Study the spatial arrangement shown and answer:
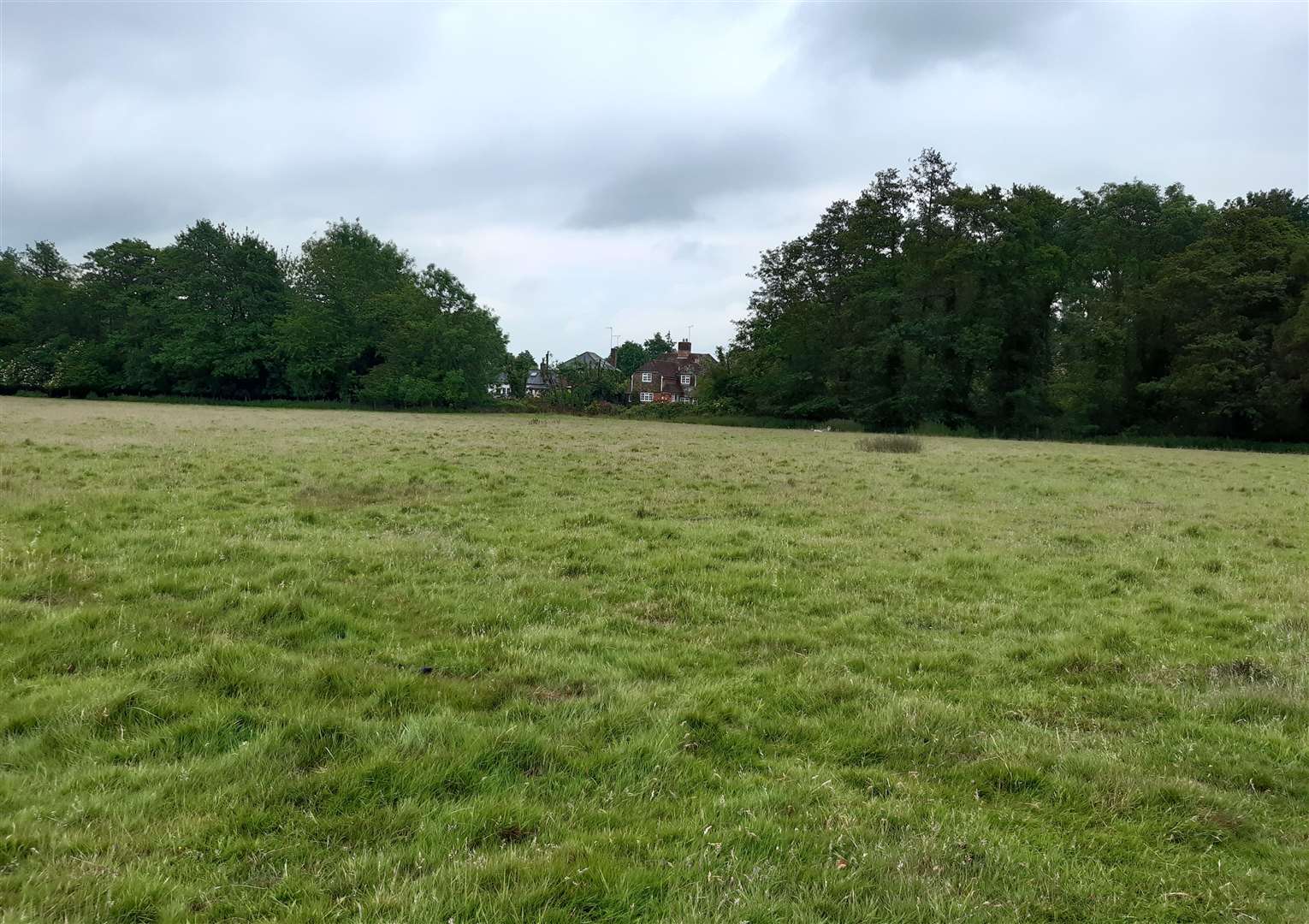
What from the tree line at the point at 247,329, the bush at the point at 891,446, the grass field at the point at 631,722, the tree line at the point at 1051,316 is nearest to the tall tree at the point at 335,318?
the tree line at the point at 247,329

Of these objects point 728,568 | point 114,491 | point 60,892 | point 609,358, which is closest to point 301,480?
point 114,491

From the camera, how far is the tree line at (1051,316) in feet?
164

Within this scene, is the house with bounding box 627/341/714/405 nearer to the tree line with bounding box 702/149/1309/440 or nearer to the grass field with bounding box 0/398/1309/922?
the tree line with bounding box 702/149/1309/440

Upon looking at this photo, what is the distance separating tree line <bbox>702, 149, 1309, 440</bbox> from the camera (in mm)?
49906

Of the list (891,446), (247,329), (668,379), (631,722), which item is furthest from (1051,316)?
(247,329)

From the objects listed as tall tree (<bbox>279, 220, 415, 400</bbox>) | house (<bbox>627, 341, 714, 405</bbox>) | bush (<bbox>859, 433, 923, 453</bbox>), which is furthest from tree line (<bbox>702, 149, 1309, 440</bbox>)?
house (<bbox>627, 341, 714, 405</bbox>)

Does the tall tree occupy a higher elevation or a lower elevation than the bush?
higher

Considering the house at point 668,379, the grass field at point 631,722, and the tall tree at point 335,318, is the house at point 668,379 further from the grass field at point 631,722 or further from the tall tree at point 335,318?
the grass field at point 631,722

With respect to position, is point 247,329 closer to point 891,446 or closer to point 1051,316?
point 891,446

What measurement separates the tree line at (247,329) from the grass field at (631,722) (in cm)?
6768

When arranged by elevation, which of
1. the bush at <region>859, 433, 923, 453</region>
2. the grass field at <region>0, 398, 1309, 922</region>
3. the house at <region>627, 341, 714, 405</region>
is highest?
the house at <region>627, 341, 714, 405</region>

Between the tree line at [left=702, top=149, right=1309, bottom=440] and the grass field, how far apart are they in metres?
47.5

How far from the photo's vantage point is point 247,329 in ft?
254

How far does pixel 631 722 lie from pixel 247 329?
3375 inches
